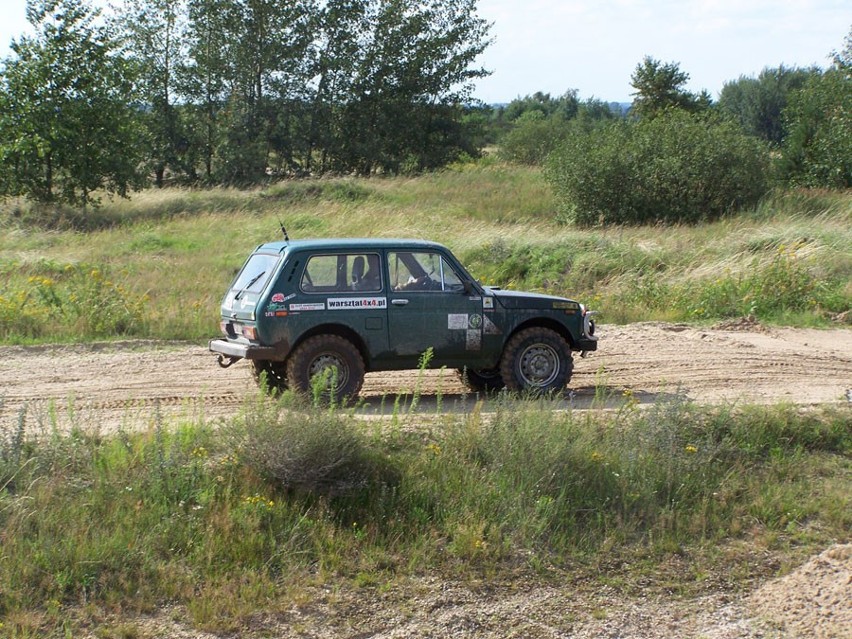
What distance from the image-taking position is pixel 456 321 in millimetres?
10258

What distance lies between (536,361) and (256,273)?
3.19m

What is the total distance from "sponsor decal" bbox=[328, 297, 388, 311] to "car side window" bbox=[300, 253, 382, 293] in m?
0.11

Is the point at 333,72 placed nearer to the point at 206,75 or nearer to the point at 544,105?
the point at 206,75

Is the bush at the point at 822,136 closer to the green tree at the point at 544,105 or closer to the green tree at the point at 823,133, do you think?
the green tree at the point at 823,133

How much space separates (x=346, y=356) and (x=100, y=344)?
5516 mm

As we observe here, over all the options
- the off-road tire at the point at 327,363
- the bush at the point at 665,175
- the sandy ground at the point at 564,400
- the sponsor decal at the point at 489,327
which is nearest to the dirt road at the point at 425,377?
the sandy ground at the point at 564,400

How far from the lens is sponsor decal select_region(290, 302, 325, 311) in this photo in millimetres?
9750

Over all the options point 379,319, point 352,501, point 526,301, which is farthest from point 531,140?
point 352,501

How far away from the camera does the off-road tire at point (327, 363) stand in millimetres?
9789

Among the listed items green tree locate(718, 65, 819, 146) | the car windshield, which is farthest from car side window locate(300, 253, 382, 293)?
green tree locate(718, 65, 819, 146)

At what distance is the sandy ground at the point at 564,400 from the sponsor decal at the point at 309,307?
1178 millimetres

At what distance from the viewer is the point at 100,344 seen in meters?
13.8

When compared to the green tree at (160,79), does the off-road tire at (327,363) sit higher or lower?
lower

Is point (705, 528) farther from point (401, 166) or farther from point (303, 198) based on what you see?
point (401, 166)
